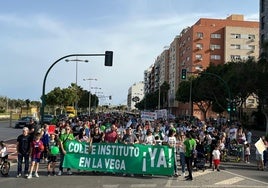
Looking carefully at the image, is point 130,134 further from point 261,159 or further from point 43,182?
point 261,159

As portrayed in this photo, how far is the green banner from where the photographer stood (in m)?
14.5

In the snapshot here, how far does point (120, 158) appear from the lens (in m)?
14.8

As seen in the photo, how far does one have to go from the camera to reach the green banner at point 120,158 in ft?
47.6

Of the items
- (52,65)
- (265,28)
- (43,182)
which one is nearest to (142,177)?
(43,182)

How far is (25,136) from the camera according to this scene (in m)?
14.4

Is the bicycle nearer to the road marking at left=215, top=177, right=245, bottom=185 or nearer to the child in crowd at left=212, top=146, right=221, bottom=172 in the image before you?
the road marking at left=215, top=177, right=245, bottom=185

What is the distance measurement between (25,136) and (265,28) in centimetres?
5417

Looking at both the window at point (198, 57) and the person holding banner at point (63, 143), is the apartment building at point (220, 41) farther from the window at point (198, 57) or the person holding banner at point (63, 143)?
the person holding banner at point (63, 143)

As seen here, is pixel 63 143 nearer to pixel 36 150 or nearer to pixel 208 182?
pixel 36 150

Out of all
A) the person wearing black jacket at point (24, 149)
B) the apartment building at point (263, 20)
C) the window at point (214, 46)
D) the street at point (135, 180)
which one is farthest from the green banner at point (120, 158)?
the window at point (214, 46)

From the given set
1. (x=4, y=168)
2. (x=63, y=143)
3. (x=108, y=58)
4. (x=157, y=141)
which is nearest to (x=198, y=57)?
(x=108, y=58)

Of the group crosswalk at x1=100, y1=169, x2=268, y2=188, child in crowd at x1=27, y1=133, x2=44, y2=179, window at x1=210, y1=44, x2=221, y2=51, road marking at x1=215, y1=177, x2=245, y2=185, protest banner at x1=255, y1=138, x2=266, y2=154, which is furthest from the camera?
window at x1=210, y1=44, x2=221, y2=51

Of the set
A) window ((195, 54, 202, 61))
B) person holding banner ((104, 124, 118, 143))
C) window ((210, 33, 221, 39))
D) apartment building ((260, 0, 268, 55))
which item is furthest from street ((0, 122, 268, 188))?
window ((210, 33, 221, 39))

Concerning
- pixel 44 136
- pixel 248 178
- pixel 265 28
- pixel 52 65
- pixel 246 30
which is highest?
pixel 246 30
